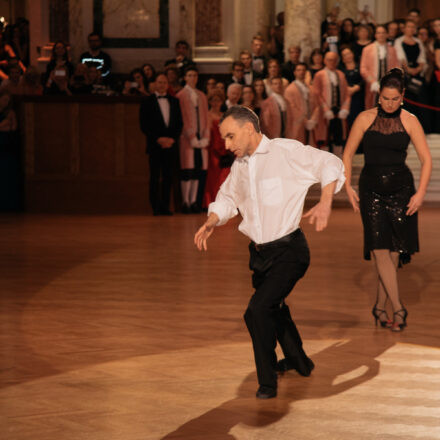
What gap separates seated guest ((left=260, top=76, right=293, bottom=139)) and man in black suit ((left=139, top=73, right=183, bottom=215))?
132cm

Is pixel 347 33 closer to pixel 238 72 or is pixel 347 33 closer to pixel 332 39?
pixel 332 39

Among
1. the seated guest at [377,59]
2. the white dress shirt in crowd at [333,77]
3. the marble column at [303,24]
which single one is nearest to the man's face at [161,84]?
the white dress shirt in crowd at [333,77]

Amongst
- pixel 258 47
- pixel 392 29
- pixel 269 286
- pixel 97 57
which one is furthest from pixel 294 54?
pixel 269 286

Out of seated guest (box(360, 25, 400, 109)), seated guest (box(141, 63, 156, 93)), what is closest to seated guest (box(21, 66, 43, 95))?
seated guest (box(141, 63, 156, 93))

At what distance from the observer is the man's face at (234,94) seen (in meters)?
14.0

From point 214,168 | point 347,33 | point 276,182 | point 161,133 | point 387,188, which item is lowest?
point 214,168

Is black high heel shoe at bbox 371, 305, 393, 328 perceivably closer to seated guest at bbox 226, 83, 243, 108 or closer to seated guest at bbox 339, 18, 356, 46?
seated guest at bbox 226, 83, 243, 108

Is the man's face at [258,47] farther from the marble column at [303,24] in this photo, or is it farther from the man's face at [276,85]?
the man's face at [276,85]

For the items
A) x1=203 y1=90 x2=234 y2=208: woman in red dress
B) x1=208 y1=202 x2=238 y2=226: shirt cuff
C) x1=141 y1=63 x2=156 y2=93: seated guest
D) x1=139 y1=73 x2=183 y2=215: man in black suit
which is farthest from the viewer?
x1=141 y1=63 x2=156 y2=93: seated guest

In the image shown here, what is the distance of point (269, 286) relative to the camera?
16.5ft

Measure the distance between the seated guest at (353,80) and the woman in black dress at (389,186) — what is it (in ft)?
27.6

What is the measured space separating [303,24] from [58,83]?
15.5 feet

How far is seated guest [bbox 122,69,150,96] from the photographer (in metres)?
14.7

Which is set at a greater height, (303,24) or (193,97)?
(303,24)
